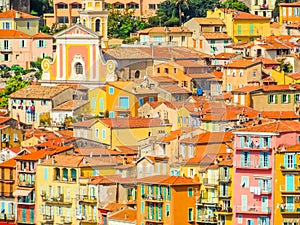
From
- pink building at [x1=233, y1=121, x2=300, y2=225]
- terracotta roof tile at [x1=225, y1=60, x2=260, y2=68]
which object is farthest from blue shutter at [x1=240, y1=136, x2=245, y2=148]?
terracotta roof tile at [x1=225, y1=60, x2=260, y2=68]

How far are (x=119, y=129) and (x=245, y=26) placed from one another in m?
21.9

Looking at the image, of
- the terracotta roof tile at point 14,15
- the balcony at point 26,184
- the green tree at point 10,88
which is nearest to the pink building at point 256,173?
the balcony at point 26,184

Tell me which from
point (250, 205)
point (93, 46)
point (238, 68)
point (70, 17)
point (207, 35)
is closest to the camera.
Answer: point (250, 205)

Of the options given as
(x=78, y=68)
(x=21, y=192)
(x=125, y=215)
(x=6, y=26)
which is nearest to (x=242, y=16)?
(x=6, y=26)

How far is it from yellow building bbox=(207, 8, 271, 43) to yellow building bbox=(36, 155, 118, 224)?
26.1m

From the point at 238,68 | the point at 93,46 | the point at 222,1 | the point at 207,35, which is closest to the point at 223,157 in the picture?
the point at 238,68

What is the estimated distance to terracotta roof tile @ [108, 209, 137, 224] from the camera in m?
53.0

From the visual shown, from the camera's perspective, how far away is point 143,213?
172 ft

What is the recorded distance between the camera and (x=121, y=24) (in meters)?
86.8

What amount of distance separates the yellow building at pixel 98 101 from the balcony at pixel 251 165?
13.0 metres

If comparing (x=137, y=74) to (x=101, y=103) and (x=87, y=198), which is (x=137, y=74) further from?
(x=87, y=198)

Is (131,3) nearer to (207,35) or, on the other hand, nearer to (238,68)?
(207,35)

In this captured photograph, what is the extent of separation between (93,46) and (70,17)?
16932 mm

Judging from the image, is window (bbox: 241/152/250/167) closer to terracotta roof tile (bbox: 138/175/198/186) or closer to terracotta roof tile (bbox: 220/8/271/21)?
terracotta roof tile (bbox: 138/175/198/186)
